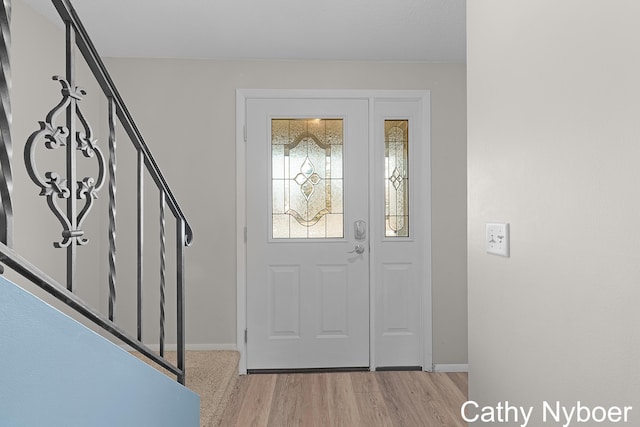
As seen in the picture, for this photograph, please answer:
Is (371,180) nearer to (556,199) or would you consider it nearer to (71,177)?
(556,199)

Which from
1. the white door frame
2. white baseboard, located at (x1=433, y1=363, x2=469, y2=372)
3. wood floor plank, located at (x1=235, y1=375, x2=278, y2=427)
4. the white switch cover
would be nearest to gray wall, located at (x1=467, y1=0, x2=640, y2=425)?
the white switch cover

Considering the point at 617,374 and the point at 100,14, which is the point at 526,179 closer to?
the point at 617,374

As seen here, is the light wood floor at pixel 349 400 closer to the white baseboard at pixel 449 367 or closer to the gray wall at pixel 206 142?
the white baseboard at pixel 449 367

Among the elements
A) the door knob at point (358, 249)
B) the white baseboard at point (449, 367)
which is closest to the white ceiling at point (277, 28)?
the door knob at point (358, 249)

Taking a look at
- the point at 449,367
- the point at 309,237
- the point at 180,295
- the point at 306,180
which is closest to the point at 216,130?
the point at 306,180

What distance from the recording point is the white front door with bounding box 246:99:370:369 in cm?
320

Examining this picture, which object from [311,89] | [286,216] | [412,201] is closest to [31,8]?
[311,89]

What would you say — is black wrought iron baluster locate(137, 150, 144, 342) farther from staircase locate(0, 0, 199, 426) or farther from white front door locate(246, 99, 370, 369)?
white front door locate(246, 99, 370, 369)

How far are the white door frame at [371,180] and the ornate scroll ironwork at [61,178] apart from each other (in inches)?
76.7

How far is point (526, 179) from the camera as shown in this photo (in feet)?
3.80

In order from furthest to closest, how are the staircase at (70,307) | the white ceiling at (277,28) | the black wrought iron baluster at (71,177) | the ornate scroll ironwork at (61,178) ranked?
1. the white ceiling at (277,28)
2. the black wrought iron baluster at (71,177)
3. the ornate scroll ironwork at (61,178)
4. the staircase at (70,307)

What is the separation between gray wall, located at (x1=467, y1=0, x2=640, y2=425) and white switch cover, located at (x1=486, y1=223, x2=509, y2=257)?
0.03m

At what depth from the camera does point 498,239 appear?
4.25 ft

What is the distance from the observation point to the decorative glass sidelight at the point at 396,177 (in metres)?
3.26
